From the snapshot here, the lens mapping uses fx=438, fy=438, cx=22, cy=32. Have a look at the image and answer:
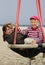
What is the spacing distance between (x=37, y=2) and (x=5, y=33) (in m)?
0.38

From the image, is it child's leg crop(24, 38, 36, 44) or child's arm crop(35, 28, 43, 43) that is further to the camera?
child's arm crop(35, 28, 43, 43)

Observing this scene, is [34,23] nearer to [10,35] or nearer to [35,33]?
[35,33]

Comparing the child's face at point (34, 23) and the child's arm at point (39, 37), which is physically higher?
the child's face at point (34, 23)

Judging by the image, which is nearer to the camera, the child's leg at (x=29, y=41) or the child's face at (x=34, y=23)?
the child's leg at (x=29, y=41)

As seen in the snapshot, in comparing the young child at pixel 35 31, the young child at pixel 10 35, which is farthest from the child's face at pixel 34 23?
the young child at pixel 10 35

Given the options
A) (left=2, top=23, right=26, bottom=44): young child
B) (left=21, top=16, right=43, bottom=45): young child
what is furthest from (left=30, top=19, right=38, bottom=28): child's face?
(left=2, top=23, right=26, bottom=44): young child

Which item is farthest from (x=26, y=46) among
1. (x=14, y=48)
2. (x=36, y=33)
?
(x=36, y=33)

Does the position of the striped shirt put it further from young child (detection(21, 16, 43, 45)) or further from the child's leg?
the child's leg

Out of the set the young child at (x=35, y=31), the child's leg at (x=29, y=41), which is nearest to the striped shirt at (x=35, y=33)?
the young child at (x=35, y=31)

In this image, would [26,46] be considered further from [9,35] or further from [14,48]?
[9,35]

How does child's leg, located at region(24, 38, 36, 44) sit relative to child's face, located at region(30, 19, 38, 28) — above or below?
below

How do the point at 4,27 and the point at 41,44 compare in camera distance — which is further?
the point at 4,27

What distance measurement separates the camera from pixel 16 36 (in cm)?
291

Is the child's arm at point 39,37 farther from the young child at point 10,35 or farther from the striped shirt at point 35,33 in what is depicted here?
the young child at point 10,35
